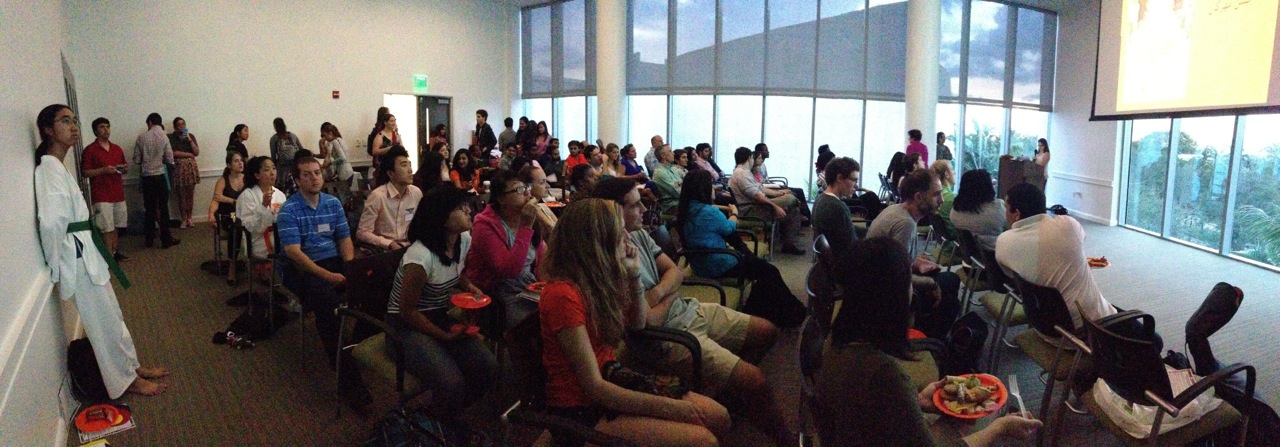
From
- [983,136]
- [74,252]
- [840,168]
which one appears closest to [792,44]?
[983,136]

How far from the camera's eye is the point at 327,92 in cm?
1080

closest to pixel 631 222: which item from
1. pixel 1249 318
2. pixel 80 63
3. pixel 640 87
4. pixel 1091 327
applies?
pixel 1091 327

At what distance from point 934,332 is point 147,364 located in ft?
15.3

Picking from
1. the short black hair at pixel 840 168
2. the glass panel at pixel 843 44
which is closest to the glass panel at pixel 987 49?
the glass panel at pixel 843 44

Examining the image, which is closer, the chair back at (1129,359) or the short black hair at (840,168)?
the chair back at (1129,359)

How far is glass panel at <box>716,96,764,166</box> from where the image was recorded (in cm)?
1213

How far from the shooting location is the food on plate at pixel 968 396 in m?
2.08

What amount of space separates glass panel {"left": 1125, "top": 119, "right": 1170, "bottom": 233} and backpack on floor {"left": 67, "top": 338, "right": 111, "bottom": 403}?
11265 millimetres

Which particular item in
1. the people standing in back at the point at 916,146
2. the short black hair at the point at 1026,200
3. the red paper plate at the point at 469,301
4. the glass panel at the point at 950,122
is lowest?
the red paper plate at the point at 469,301

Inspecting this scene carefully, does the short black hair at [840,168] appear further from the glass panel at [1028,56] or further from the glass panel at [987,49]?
the glass panel at [1028,56]

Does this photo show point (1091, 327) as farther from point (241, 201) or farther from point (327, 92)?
point (327, 92)

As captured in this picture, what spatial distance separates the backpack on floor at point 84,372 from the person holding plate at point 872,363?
352 cm

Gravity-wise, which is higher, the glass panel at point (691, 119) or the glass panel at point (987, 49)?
the glass panel at point (987, 49)

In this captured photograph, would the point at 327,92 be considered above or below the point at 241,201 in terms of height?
above
